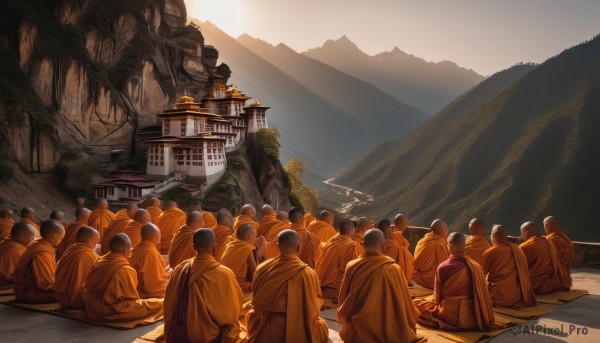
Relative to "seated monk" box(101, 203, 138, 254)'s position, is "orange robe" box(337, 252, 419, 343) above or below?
below

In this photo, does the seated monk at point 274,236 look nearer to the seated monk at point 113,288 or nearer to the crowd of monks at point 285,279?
the crowd of monks at point 285,279

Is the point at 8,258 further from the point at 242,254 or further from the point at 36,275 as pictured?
the point at 242,254

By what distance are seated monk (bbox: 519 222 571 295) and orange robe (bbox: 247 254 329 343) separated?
551cm

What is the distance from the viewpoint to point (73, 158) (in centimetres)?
3033

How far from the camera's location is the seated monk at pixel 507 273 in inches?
305

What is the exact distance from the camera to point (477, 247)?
346 inches

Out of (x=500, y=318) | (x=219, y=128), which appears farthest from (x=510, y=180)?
(x=500, y=318)

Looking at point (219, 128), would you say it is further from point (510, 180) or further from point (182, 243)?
point (510, 180)

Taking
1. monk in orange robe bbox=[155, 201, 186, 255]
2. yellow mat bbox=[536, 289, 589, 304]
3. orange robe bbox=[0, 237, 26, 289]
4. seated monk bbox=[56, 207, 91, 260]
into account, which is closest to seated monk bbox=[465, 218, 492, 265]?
yellow mat bbox=[536, 289, 589, 304]

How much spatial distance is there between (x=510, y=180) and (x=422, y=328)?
195 feet

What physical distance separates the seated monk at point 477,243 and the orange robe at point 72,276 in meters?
7.11

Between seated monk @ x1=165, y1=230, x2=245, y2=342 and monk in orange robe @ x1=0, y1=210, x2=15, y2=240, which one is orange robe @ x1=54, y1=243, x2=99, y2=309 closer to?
seated monk @ x1=165, y1=230, x2=245, y2=342

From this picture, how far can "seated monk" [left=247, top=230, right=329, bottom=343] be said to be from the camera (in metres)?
5.50

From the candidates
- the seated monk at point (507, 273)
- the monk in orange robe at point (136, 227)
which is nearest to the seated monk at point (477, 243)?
the seated monk at point (507, 273)
